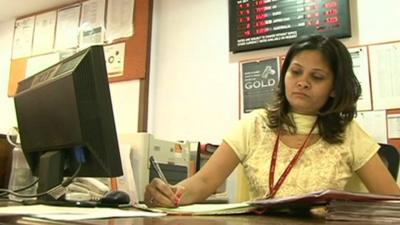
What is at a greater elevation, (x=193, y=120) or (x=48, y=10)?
(x=48, y=10)

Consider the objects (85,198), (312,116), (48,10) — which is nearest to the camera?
(85,198)

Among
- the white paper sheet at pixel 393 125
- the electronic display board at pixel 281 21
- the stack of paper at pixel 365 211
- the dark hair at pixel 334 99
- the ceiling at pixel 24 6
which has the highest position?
the ceiling at pixel 24 6

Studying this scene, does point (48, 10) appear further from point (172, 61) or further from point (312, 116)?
point (312, 116)

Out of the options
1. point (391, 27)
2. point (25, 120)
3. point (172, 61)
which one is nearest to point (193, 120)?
point (172, 61)

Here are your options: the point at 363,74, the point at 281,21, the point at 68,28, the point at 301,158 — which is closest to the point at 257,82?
the point at 281,21

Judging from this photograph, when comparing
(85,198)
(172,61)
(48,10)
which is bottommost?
(85,198)

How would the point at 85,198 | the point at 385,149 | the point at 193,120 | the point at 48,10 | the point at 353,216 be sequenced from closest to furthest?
the point at 353,216 → the point at 85,198 → the point at 385,149 → the point at 193,120 → the point at 48,10

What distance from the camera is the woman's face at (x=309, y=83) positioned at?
137 cm

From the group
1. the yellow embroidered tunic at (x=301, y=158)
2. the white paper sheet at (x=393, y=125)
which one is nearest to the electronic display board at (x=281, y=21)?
the white paper sheet at (x=393, y=125)

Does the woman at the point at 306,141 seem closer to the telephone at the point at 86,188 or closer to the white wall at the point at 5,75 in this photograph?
the telephone at the point at 86,188

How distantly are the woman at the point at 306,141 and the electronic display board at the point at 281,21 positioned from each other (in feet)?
2.58

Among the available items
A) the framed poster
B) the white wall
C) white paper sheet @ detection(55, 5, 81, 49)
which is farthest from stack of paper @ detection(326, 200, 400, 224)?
the white wall

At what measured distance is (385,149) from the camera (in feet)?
5.13

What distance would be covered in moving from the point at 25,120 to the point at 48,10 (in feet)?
7.45
